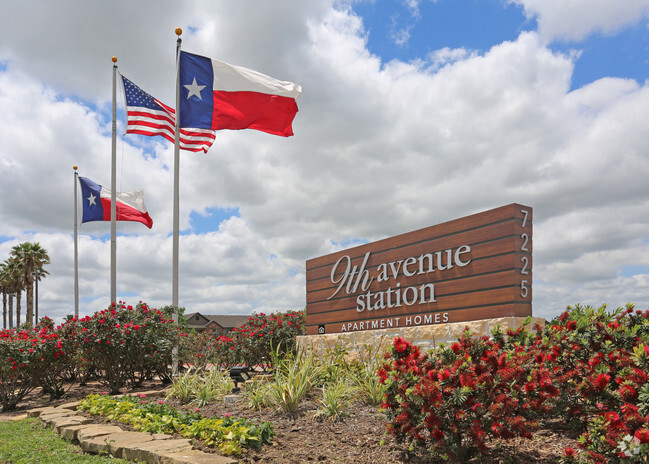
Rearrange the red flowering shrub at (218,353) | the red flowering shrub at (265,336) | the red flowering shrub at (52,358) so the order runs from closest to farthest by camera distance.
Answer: the red flowering shrub at (52,358) → the red flowering shrub at (218,353) → the red flowering shrub at (265,336)

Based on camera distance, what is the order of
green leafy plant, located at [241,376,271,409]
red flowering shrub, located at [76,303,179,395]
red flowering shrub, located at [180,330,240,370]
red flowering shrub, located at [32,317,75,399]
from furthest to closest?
red flowering shrub, located at [180,330,240,370] → red flowering shrub, located at [32,317,75,399] → red flowering shrub, located at [76,303,179,395] → green leafy plant, located at [241,376,271,409]

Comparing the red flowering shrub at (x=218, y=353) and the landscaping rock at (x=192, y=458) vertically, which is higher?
the landscaping rock at (x=192, y=458)

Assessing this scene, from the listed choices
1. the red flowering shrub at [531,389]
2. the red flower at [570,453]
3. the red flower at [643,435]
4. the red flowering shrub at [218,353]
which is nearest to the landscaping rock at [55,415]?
the red flowering shrub at [218,353]

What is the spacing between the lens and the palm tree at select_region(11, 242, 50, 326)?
40875 mm

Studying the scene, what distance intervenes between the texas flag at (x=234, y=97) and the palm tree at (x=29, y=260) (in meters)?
35.3

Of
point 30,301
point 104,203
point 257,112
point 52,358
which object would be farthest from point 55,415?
point 30,301

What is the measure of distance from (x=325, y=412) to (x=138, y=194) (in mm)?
14784

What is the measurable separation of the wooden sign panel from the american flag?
5014 millimetres

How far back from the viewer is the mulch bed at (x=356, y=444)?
4.83 metres

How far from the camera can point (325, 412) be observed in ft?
21.4

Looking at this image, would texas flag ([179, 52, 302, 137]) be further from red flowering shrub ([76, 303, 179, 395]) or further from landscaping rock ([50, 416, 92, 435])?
landscaping rock ([50, 416, 92, 435])

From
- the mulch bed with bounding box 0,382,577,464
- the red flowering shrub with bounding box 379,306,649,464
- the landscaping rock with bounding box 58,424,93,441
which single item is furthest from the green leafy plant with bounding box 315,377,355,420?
the landscaping rock with bounding box 58,424,93,441

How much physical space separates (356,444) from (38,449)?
15.9 feet

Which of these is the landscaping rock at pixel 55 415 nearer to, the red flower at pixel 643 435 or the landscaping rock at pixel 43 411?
the landscaping rock at pixel 43 411
